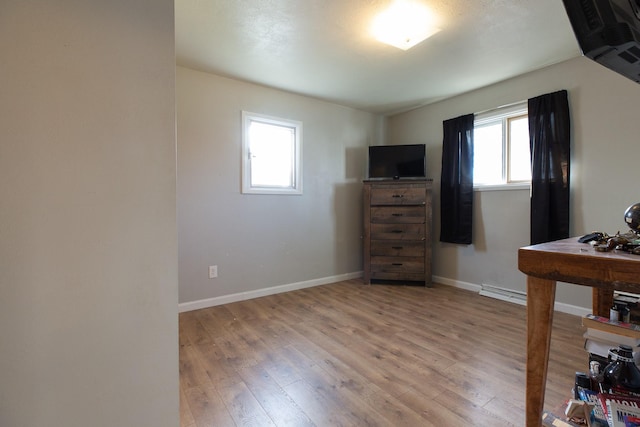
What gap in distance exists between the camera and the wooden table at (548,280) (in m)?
0.58

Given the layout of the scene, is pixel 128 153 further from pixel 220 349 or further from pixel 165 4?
pixel 220 349

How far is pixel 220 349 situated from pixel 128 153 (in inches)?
59.6

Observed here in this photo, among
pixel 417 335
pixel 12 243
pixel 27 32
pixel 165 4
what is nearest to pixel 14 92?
pixel 27 32

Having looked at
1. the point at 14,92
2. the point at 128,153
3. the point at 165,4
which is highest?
the point at 165,4

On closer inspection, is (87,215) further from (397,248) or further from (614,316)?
(397,248)

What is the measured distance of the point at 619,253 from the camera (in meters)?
0.65

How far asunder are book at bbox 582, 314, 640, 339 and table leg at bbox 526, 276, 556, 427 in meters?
0.54

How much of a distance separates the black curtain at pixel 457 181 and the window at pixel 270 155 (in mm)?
1802

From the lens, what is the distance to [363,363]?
5.62 feet

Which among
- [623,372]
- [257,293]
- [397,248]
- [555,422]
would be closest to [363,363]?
[555,422]

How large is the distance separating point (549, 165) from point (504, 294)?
1.38 m

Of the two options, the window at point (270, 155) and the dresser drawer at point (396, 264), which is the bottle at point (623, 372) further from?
the window at point (270, 155)

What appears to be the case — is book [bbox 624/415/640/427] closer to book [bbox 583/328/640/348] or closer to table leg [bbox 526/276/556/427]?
table leg [bbox 526/276/556/427]

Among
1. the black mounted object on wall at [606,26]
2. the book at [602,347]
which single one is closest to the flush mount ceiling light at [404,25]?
the black mounted object on wall at [606,26]
